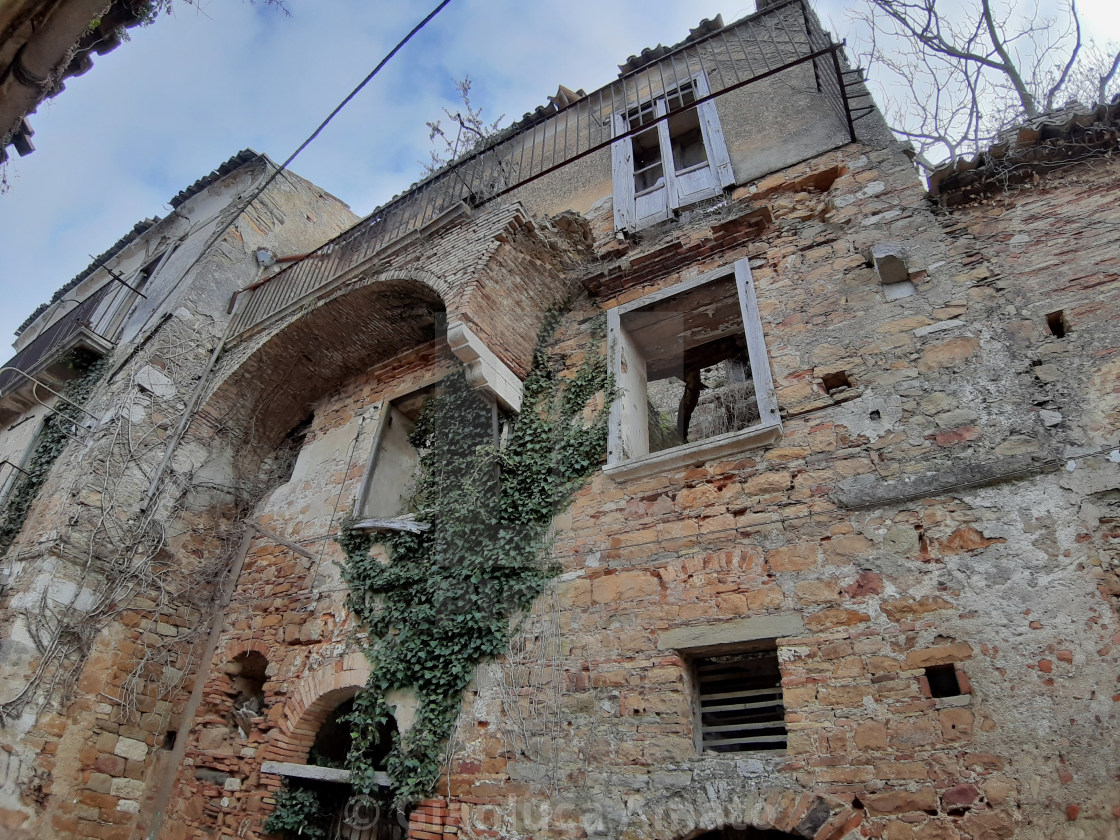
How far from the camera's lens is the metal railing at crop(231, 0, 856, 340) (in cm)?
831

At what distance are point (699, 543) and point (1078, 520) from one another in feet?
7.24

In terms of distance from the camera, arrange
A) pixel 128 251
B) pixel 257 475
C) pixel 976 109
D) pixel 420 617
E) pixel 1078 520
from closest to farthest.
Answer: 1. pixel 1078 520
2. pixel 420 617
3. pixel 976 109
4. pixel 257 475
5. pixel 128 251

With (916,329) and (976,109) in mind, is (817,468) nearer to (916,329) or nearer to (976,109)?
(916,329)

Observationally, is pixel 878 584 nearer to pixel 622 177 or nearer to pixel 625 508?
pixel 625 508

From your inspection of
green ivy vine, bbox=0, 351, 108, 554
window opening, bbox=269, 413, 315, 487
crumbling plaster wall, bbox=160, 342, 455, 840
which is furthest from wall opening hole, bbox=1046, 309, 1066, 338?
green ivy vine, bbox=0, 351, 108, 554

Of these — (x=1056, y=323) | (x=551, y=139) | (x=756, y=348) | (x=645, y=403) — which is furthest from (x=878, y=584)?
(x=551, y=139)

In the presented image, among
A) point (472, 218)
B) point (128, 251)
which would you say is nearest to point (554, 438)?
point (472, 218)

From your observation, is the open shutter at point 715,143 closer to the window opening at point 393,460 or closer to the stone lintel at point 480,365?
the stone lintel at point 480,365

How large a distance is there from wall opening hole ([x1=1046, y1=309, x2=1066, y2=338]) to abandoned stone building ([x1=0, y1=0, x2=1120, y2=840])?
0.03 m

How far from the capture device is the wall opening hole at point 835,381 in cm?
510

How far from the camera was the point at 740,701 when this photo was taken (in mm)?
4590

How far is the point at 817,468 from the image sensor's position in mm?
4738

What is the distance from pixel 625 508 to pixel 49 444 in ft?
25.7

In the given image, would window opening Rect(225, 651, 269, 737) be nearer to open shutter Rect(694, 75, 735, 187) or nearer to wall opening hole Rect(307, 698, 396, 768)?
wall opening hole Rect(307, 698, 396, 768)
